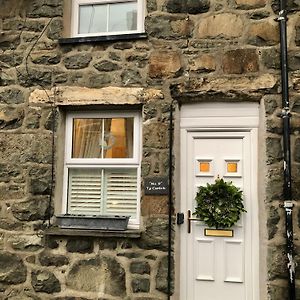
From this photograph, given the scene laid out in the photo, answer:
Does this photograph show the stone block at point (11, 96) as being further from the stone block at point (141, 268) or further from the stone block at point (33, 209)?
the stone block at point (141, 268)

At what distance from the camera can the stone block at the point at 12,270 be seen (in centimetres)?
440

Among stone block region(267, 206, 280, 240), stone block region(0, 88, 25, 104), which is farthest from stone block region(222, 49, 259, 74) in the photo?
stone block region(0, 88, 25, 104)

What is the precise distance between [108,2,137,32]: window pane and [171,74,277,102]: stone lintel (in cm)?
103

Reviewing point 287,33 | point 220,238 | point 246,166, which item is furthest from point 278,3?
point 220,238

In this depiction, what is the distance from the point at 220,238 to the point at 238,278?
44cm

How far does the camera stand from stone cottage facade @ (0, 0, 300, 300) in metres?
4.14

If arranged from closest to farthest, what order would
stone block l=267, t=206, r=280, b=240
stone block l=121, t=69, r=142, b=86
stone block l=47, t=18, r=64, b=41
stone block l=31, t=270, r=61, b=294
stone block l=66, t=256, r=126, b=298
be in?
stone block l=267, t=206, r=280, b=240 < stone block l=66, t=256, r=126, b=298 < stone block l=31, t=270, r=61, b=294 < stone block l=121, t=69, r=142, b=86 < stone block l=47, t=18, r=64, b=41

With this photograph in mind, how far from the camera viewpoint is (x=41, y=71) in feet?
15.2

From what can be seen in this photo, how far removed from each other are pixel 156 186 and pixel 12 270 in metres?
1.86

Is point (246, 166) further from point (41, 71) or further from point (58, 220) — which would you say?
point (41, 71)

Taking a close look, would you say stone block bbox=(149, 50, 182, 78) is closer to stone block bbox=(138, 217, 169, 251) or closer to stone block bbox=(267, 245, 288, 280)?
stone block bbox=(138, 217, 169, 251)

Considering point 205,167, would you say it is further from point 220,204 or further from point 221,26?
point 221,26

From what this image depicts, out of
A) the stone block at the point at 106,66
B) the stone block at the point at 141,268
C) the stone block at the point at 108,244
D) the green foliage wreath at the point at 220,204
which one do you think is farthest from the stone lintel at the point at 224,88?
the stone block at the point at 141,268

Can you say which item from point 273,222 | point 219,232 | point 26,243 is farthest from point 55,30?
point 273,222
